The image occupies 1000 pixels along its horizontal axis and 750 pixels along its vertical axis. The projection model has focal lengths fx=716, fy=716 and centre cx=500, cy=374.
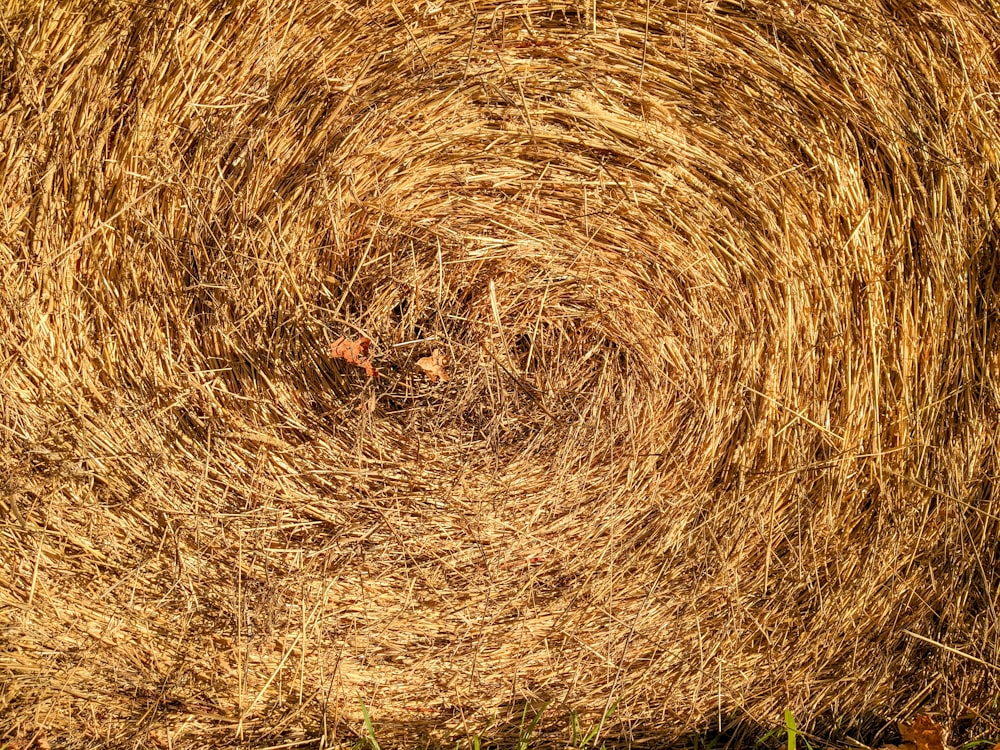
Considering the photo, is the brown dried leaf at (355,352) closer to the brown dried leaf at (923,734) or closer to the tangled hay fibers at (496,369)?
the tangled hay fibers at (496,369)

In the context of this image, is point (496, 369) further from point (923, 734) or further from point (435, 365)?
point (923, 734)

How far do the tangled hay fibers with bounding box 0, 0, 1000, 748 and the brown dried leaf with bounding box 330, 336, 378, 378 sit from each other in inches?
0.9

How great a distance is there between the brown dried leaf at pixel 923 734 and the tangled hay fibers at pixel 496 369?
6 centimetres

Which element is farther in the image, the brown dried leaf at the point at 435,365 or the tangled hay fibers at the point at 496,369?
the brown dried leaf at the point at 435,365

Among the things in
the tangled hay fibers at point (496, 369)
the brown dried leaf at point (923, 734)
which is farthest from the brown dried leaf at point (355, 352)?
the brown dried leaf at point (923, 734)

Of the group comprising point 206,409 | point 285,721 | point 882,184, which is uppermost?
point 882,184

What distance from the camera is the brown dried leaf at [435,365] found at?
5.39 feet

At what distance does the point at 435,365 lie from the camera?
166 cm

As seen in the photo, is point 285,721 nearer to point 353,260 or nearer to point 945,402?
point 353,260

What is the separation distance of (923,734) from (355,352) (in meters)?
1.52

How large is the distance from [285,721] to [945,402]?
5.38 ft

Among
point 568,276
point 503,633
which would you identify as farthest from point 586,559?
point 568,276

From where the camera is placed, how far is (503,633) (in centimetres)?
168

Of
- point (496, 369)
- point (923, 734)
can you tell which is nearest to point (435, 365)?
point (496, 369)
